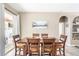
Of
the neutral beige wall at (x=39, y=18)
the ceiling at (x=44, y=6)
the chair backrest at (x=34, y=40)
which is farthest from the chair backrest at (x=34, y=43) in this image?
the neutral beige wall at (x=39, y=18)

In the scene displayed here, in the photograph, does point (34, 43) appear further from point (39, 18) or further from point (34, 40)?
point (39, 18)

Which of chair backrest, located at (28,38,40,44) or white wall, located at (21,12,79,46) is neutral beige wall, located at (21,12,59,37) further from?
chair backrest, located at (28,38,40,44)

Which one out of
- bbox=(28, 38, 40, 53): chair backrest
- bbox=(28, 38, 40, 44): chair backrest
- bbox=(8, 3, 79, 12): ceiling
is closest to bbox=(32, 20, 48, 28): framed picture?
bbox=(8, 3, 79, 12): ceiling

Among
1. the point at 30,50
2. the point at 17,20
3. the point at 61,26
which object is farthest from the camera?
the point at 61,26

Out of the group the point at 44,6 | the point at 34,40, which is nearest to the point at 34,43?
the point at 34,40

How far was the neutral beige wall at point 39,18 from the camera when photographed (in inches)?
358

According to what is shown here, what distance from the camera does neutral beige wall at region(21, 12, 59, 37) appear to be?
9.09 metres

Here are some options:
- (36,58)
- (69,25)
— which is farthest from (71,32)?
(36,58)

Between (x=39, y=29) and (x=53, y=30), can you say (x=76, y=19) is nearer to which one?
(x=53, y=30)

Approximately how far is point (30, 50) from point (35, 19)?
4.26m

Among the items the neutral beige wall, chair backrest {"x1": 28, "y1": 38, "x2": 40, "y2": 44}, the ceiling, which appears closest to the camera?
chair backrest {"x1": 28, "y1": 38, "x2": 40, "y2": 44}

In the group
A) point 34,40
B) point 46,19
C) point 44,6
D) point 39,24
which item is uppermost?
point 44,6

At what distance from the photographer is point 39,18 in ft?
29.9

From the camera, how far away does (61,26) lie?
11.0m
